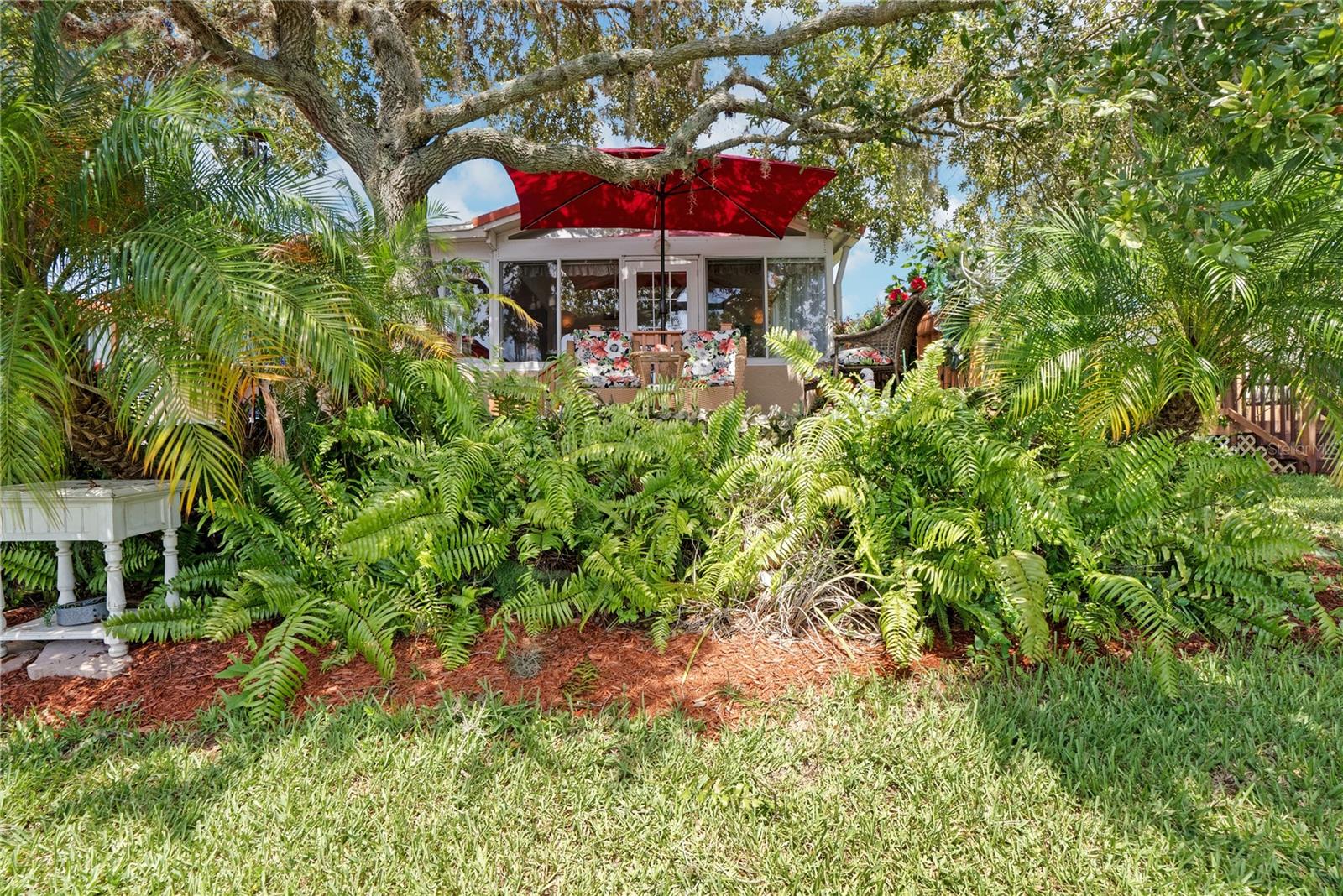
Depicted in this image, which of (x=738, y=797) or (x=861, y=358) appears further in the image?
(x=861, y=358)

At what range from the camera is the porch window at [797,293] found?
12305mm

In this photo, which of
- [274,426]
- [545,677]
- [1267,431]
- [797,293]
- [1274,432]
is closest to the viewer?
[545,677]

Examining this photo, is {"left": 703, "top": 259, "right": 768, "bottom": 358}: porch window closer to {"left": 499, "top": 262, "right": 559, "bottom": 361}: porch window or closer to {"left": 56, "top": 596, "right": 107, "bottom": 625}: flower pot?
{"left": 499, "top": 262, "right": 559, "bottom": 361}: porch window

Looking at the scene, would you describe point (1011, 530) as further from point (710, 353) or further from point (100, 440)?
point (710, 353)

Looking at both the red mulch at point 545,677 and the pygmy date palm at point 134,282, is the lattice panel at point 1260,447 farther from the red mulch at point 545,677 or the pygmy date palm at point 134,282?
the pygmy date palm at point 134,282

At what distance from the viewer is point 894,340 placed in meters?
7.91

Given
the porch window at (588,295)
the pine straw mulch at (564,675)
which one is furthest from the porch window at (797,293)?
the pine straw mulch at (564,675)

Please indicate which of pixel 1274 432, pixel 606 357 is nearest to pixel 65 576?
pixel 606 357

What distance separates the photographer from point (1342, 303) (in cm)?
321

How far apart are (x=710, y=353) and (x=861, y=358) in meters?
1.89

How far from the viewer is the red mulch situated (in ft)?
9.20

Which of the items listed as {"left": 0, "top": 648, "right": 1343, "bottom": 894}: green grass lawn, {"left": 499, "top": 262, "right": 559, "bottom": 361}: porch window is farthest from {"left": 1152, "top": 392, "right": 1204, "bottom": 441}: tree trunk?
{"left": 499, "top": 262, "right": 559, "bottom": 361}: porch window

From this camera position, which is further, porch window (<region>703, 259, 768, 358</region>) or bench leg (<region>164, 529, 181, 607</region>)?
porch window (<region>703, 259, 768, 358</region>)

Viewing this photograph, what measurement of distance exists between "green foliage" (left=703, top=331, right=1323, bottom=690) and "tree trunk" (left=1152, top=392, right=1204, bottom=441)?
0.58m
